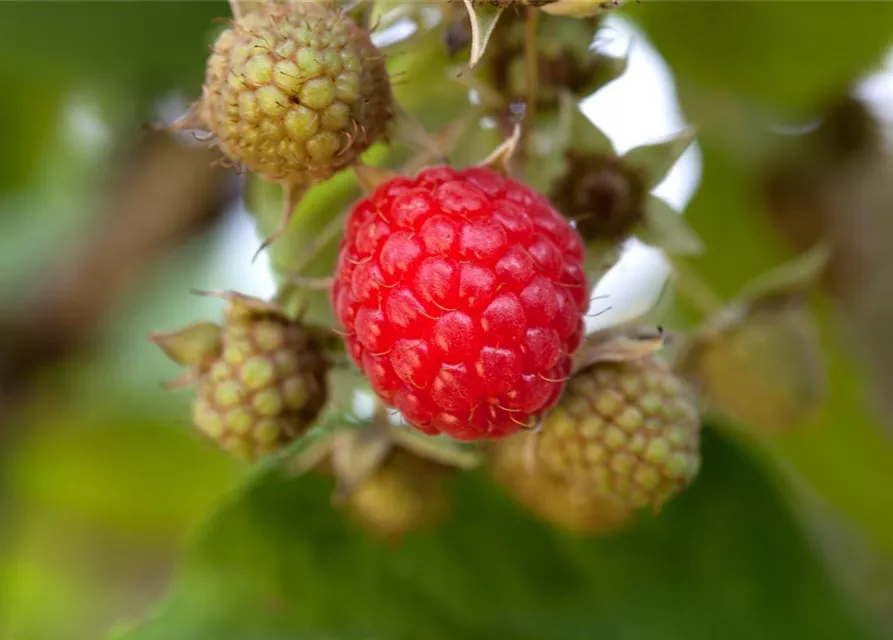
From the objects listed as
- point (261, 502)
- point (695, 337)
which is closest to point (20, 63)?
point (261, 502)

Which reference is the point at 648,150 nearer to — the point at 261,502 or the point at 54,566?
the point at 261,502

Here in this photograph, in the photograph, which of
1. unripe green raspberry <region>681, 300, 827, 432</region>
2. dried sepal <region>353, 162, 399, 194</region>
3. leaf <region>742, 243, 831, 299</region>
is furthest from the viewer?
leaf <region>742, 243, 831, 299</region>

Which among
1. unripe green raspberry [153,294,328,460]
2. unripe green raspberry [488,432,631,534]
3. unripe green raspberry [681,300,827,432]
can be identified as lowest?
unripe green raspberry [681,300,827,432]

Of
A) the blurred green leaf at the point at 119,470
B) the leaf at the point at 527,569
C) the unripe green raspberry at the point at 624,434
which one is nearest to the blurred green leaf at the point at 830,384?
the leaf at the point at 527,569

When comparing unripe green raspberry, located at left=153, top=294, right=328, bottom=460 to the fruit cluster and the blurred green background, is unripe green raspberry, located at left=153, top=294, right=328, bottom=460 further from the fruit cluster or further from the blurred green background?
the blurred green background

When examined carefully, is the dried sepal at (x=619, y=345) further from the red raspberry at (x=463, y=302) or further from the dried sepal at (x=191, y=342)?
the dried sepal at (x=191, y=342)

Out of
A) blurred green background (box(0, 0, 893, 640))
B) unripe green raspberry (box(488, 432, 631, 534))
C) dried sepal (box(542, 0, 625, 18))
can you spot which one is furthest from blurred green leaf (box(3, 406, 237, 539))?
dried sepal (box(542, 0, 625, 18))

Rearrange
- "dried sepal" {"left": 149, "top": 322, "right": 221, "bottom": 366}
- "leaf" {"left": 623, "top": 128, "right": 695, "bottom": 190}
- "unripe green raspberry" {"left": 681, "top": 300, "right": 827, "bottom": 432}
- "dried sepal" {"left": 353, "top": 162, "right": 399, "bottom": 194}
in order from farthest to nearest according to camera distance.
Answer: "unripe green raspberry" {"left": 681, "top": 300, "right": 827, "bottom": 432}, "leaf" {"left": 623, "top": 128, "right": 695, "bottom": 190}, "dried sepal" {"left": 149, "top": 322, "right": 221, "bottom": 366}, "dried sepal" {"left": 353, "top": 162, "right": 399, "bottom": 194}
